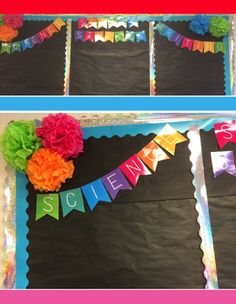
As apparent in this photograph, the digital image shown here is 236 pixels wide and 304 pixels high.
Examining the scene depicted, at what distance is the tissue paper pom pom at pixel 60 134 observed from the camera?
1.51 m

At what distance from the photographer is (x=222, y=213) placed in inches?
59.6

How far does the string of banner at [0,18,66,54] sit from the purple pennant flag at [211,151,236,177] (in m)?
1.20

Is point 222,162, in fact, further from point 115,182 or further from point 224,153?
point 115,182

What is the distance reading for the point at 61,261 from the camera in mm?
1490

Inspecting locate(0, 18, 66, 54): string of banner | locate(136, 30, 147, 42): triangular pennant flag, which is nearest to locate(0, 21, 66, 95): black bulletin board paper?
locate(0, 18, 66, 54): string of banner

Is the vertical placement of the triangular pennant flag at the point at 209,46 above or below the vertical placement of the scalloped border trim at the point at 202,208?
above

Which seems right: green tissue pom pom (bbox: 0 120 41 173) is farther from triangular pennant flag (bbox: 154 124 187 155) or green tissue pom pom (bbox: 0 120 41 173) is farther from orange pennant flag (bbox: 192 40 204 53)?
orange pennant flag (bbox: 192 40 204 53)

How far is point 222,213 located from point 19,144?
2.57 feet

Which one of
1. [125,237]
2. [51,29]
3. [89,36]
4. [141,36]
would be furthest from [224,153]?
[51,29]

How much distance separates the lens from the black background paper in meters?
1.45

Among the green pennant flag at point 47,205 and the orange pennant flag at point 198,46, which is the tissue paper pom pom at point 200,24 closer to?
the orange pennant flag at point 198,46

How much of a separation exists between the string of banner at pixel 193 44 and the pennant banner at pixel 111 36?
12 cm

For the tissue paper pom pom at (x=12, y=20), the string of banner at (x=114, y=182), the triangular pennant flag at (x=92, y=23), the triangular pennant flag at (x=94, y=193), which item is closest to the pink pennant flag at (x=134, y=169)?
the string of banner at (x=114, y=182)

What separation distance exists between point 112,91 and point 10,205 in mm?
886
